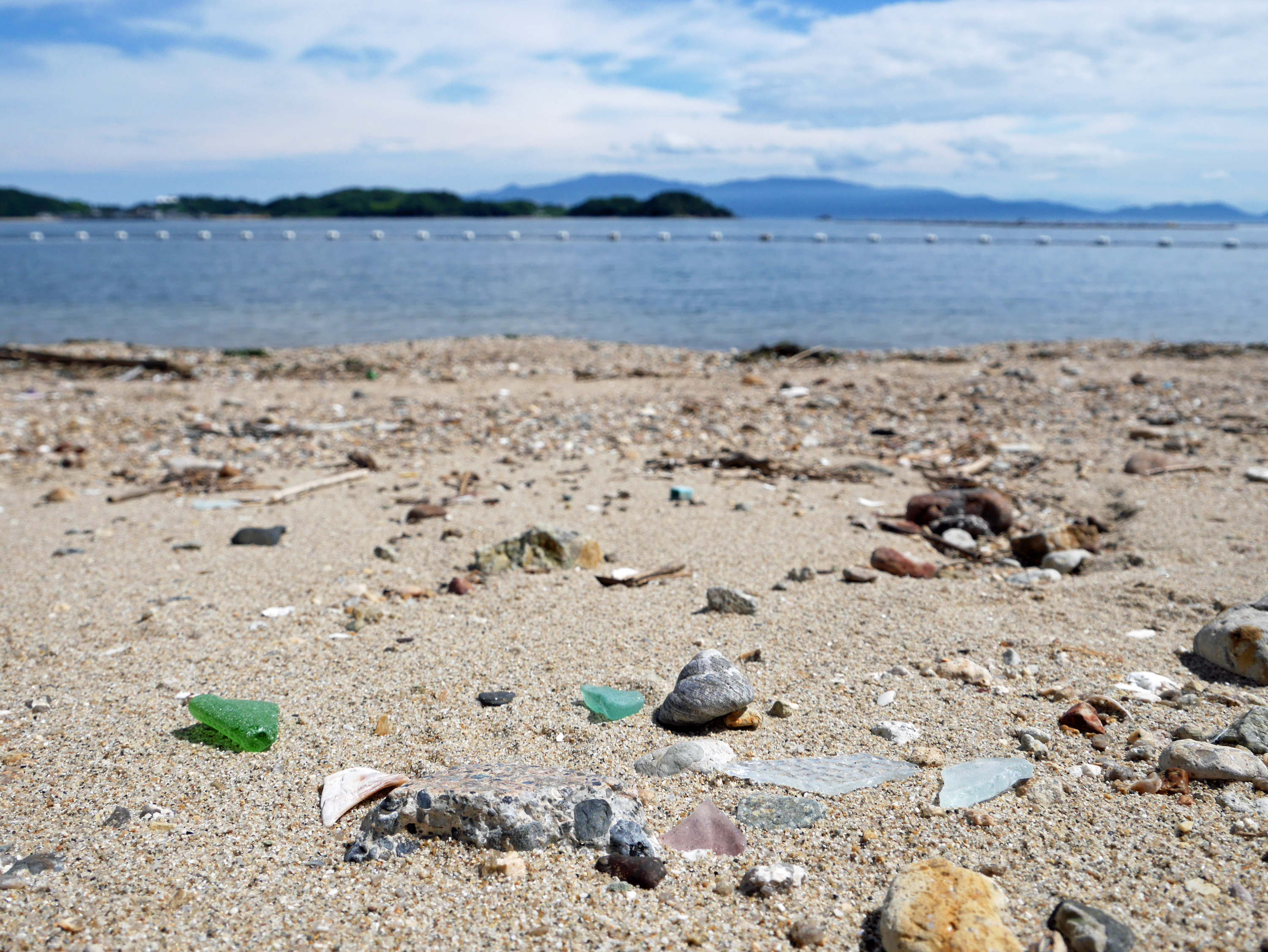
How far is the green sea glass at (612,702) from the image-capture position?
255cm

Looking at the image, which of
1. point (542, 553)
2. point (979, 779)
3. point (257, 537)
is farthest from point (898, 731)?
point (257, 537)

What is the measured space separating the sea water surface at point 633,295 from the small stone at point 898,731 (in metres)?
12.4

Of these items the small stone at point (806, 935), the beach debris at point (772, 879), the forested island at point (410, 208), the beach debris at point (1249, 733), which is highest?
the forested island at point (410, 208)

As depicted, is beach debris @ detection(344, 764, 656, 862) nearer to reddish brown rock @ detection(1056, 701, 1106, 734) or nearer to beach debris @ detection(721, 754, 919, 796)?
beach debris @ detection(721, 754, 919, 796)

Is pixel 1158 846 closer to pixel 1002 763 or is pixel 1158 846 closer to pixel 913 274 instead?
pixel 1002 763

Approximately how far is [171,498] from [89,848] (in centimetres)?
408

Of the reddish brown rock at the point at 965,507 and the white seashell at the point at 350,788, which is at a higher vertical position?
the reddish brown rock at the point at 965,507

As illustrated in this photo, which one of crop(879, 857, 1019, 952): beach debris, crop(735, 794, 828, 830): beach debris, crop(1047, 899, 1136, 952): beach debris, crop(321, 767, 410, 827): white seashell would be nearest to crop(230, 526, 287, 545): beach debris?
crop(321, 767, 410, 827): white seashell

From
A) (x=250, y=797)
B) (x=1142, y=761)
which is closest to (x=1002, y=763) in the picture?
(x=1142, y=761)

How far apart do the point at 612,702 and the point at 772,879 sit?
925 mm

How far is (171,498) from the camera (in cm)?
536

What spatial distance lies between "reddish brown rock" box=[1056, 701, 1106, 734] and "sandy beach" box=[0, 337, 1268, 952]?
0.06 meters

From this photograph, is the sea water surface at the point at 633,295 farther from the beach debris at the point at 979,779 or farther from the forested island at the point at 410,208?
the forested island at the point at 410,208

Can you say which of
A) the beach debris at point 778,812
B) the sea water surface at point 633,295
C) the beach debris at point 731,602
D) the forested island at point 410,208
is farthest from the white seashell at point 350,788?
the forested island at point 410,208
